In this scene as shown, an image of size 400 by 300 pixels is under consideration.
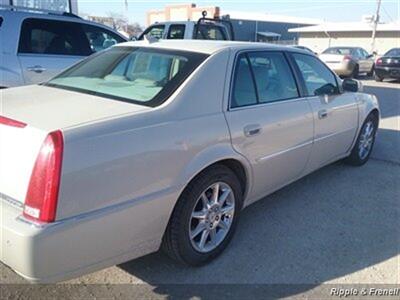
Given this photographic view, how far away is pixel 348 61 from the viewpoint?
16578mm

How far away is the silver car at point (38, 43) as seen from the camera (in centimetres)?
541

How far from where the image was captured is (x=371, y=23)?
35469 mm

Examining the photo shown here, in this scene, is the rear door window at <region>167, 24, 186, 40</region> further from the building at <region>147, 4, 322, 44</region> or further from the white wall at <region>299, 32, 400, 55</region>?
the building at <region>147, 4, 322, 44</region>

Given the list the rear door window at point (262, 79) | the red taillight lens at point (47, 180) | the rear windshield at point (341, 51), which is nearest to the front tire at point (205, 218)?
the rear door window at point (262, 79)

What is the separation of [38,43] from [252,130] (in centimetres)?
394

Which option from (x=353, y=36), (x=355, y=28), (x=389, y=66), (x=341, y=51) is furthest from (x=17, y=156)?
(x=353, y=36)

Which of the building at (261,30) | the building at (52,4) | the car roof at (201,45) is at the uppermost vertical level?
the building at (52,4)

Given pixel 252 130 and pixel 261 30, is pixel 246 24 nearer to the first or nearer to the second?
pixel 261 30

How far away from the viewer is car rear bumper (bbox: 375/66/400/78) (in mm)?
16453

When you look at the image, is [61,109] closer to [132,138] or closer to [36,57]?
[132,138]

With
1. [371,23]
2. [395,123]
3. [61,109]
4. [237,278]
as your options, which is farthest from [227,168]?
[371,23]

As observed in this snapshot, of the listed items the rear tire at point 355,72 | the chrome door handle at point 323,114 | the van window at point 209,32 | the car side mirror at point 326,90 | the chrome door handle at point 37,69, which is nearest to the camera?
the chrome door handle at point 323,114

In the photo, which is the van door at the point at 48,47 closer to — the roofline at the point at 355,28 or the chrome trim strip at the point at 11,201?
the chrome trim strip at the point at 11,201

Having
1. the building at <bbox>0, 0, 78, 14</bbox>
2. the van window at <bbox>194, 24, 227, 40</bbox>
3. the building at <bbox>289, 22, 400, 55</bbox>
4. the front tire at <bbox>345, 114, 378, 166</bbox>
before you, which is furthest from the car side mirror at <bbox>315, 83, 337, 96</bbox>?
the building at <bbox>289, 22, 400, 55</bbox>
